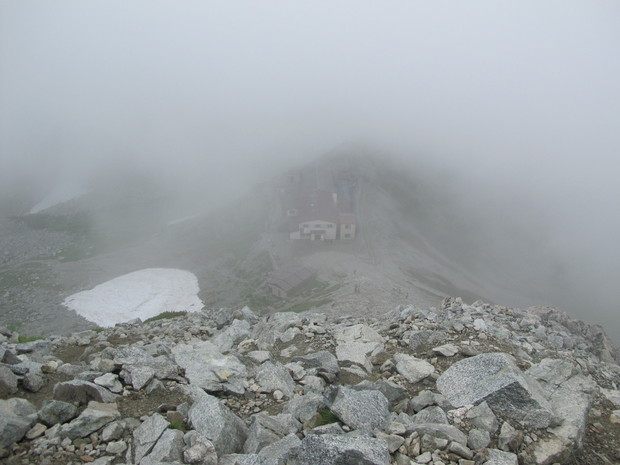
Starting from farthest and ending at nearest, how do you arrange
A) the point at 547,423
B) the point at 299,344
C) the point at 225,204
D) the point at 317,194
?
1. the point at 225,204
2. the point at 317,194
3. the point at 299,344
4. the point at 547,423

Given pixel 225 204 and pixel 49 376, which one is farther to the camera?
pixel 225 204

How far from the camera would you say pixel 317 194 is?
108 metres

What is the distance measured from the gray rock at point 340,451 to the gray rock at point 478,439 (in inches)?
82.6

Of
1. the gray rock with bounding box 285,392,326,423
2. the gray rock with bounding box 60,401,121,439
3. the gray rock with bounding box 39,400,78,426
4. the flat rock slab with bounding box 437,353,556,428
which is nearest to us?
the gray rock with bounding box 60,401,121,439

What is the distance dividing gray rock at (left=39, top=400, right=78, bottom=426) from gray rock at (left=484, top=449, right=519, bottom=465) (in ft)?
30.0

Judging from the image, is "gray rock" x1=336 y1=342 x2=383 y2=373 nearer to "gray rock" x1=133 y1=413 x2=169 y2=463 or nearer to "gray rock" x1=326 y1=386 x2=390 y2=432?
"gray rock" x1=326 y1=386 x2=390 y2=432

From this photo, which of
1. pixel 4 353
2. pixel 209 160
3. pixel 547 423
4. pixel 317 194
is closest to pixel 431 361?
pixel 547 423

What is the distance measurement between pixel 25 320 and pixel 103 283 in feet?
46.4

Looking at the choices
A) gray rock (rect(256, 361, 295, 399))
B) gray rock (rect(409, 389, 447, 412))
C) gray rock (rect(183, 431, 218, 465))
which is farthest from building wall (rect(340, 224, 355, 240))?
gray rock (rect(183, 431, 218, 465))

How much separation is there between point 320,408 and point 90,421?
533cm

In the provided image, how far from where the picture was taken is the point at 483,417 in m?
9.76

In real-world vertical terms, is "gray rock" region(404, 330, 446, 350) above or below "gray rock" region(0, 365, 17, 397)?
below

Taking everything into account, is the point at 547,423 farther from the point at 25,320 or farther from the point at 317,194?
the point at 317,194

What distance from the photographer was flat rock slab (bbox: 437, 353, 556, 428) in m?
9.91
